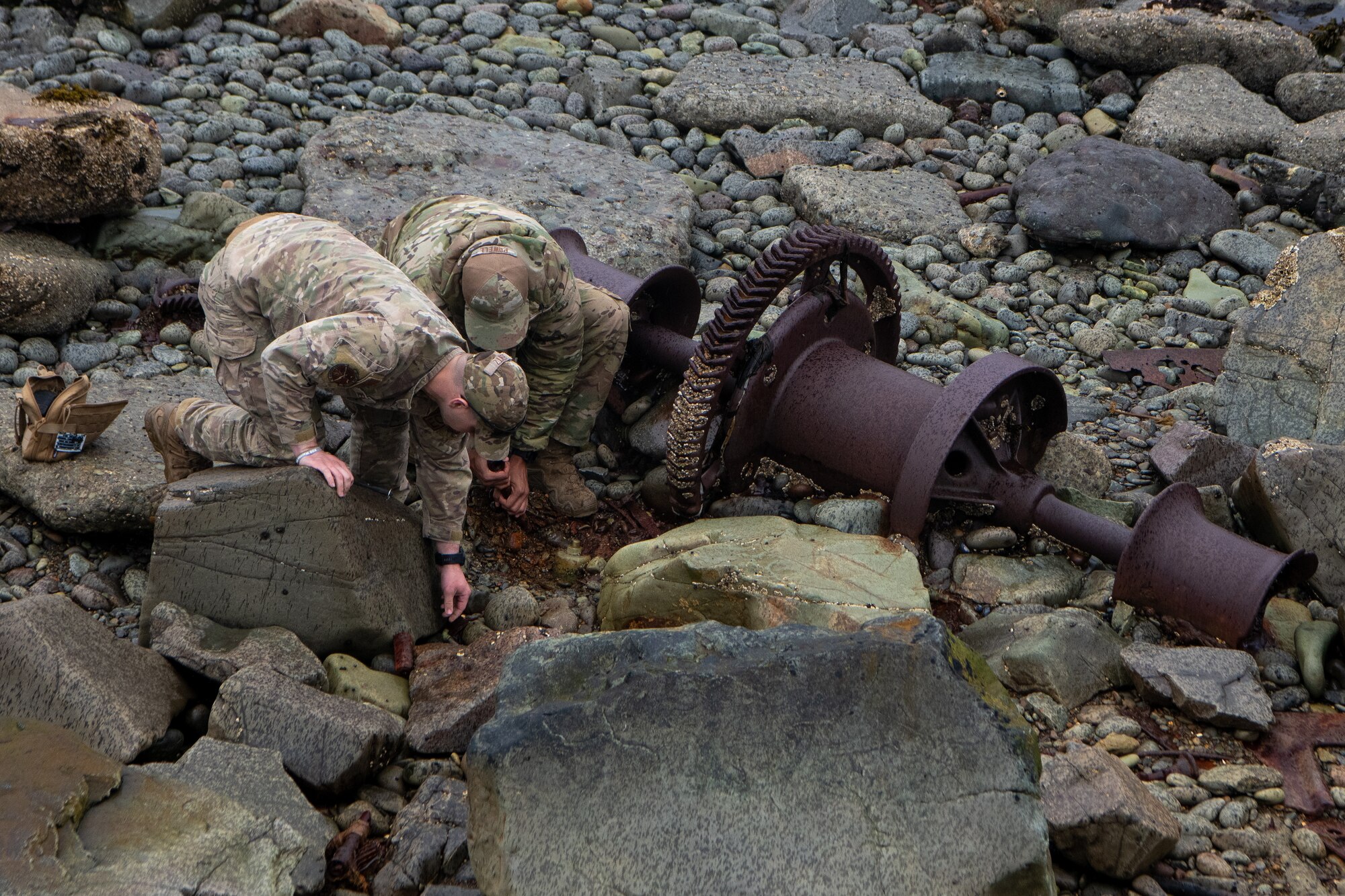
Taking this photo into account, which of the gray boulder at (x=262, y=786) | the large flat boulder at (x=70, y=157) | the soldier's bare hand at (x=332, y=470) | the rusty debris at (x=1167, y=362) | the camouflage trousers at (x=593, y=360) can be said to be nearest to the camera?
the gray boulder at (x=262, y=786)

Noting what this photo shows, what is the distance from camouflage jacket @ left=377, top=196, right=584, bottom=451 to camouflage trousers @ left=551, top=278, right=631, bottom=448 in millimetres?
83

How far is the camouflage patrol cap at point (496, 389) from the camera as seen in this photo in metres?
4.46

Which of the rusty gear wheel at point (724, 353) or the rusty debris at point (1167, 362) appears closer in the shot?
the rusty gear wheel at point (724, 353)

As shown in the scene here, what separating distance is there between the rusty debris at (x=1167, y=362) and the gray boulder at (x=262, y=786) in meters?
5.27

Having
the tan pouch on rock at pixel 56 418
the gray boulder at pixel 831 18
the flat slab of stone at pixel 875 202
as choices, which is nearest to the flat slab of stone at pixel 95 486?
the tan pouch on rock at pixel 56 418

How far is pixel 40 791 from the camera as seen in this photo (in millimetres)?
3260

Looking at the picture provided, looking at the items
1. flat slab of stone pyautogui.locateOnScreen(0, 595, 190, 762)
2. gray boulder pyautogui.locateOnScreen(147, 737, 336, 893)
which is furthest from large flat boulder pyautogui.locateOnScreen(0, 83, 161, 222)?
gray boulder pyautogui.locateOnScreen(147, 737, 336, 893)

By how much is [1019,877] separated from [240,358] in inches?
140

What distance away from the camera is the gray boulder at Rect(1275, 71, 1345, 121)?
972 centimetres

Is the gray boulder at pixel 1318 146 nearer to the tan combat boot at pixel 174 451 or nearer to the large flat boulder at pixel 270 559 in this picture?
the large flat boulder at pixel 270 559

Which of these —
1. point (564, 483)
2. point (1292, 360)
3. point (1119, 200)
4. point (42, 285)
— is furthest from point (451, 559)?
point (1119, 200)

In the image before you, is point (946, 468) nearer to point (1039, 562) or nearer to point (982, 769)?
point (1039, 562)

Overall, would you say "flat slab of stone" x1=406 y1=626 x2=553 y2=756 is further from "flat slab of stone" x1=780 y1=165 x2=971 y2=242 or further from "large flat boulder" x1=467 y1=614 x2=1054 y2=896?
"flat slab of stone" x1=780 y1=165 x2=971 y2=242

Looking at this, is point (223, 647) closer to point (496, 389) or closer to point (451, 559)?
point (451, 559)
